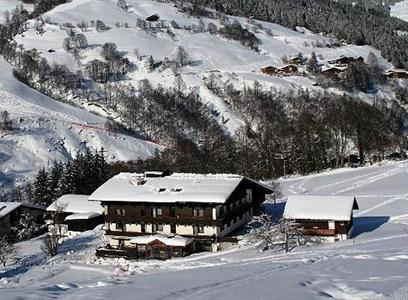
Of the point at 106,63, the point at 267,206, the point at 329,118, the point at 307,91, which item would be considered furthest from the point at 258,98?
the point at 267,206

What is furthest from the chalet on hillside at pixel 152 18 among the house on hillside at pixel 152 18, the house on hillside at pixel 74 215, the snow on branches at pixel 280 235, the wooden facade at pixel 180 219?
the snow on branches at pixel 280 235

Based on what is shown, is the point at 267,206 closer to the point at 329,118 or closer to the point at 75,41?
the point at 329,118

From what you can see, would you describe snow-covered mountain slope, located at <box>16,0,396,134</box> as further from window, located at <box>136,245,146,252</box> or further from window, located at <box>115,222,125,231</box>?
window, located at <box>136,245,146,252</box>

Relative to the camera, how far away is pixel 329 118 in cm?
8725

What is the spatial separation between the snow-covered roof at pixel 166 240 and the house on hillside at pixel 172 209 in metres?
0.07

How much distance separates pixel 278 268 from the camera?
1063 inches

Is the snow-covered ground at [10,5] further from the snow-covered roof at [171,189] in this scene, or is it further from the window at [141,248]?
the window at [141,248]

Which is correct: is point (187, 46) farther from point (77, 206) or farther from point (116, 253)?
point (116, 253)

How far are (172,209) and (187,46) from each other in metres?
93.5

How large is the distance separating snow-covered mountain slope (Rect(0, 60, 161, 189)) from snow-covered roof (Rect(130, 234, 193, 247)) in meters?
36.4

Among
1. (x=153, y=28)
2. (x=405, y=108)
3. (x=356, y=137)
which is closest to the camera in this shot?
(x=356, y=137)

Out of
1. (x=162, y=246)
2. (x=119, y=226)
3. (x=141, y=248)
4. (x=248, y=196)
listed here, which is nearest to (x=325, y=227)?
(x=248, y=196)

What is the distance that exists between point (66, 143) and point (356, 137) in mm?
41644

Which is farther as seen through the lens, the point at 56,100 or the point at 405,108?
the point at 405,108
